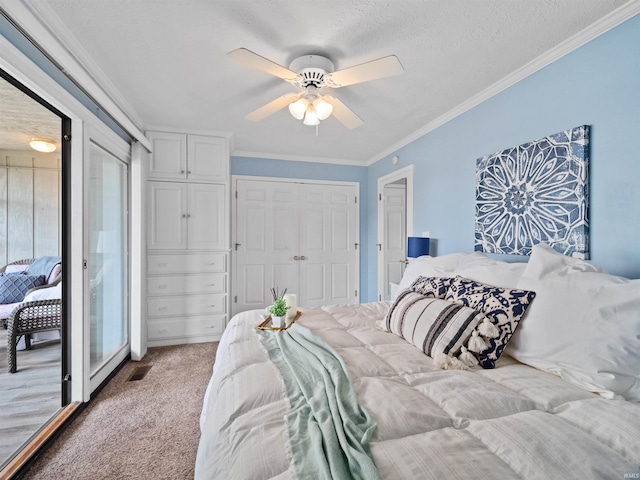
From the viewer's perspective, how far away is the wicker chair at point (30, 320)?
7.84 ft

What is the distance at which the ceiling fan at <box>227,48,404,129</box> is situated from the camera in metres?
1.57

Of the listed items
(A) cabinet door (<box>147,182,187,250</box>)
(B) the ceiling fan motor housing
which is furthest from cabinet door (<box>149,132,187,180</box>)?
(B) the ceiling fan motor housing

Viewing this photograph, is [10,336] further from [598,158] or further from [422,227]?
[598,158]

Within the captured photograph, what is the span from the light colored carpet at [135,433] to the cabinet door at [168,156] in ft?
6.76

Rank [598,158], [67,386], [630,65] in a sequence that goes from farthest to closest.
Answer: [67,386] < [598,158] < [630,65]

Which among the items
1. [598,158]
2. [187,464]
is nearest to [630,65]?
[598,158]

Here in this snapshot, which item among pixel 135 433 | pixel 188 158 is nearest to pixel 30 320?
pixel 135 433

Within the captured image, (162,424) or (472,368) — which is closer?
(472,368)

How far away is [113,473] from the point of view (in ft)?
4.81

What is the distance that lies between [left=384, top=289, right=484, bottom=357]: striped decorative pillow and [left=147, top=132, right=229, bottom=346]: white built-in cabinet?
7.87 ft

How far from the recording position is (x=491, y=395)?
995 mm

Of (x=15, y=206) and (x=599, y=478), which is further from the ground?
(x=15, y=206)

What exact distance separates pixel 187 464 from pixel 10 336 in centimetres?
212

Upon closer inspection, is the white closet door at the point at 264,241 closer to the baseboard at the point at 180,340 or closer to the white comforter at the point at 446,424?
the baseboard at the point at 180,340
